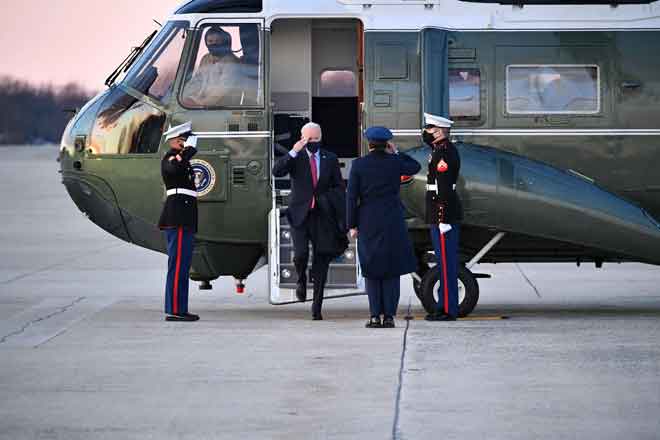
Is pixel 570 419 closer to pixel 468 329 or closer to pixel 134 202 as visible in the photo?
pixel 468 329

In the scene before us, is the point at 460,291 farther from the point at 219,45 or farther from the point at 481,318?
the point at 219,45

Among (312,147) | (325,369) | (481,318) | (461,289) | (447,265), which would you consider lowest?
(481,318)

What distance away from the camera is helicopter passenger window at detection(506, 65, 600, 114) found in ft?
44.5

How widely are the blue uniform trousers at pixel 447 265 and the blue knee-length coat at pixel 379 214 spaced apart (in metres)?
0.53

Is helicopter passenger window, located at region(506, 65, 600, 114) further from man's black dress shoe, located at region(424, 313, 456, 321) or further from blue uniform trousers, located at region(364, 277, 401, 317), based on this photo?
blue uniform trousers, located at region(364, 277, 401, 317)

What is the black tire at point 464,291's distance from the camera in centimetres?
1341

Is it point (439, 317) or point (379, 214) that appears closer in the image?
point (379, 214)

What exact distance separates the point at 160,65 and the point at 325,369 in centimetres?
459

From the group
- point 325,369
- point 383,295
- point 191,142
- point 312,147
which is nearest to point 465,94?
point 312,147

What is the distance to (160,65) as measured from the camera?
13.9 meters

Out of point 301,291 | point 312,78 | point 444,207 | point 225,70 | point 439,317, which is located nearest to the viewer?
point 444,207

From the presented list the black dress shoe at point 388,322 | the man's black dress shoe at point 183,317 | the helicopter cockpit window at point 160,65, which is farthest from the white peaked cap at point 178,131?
the black dress shoe at point 388,322

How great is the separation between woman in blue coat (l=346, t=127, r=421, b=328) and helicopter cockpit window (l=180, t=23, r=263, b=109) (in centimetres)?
161

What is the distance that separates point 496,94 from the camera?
13570mm
